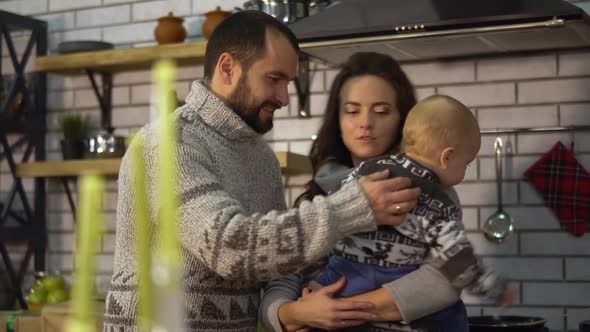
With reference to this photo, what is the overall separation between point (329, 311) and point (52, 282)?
275 centimetres

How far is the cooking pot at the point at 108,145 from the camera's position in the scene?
3.99 metres

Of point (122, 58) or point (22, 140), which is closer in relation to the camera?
point (122, 58)

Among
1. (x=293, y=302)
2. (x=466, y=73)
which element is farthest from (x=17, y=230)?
(x=293, y=302)

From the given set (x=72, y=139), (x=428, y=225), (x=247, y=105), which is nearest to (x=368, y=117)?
(x=247, y=105)

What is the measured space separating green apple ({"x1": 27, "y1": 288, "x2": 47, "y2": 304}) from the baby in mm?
2682

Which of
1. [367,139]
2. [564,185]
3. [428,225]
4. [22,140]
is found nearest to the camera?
[428,225]

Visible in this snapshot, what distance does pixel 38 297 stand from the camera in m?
3.92

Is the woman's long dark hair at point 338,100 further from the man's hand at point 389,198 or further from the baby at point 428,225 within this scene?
the man's hand at point 389,198

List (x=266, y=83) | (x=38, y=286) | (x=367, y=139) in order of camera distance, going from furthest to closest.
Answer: (x=38, y=286), (x=367, y=139), (x=266, y=83)

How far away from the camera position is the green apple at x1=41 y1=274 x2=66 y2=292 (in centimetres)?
396

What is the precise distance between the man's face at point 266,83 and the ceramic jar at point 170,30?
2341 millimetres

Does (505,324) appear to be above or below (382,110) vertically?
below

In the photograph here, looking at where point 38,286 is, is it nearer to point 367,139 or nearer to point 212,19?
point 212,19

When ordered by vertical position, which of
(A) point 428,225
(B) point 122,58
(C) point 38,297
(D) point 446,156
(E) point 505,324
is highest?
(B) point 122,58
